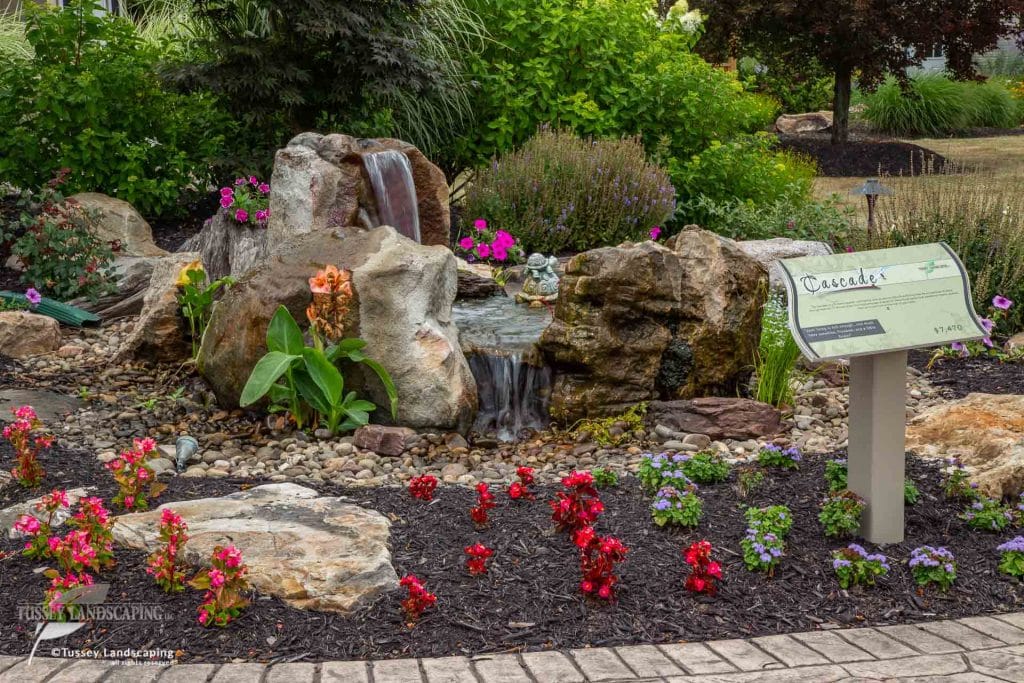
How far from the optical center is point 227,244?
25.8 feet

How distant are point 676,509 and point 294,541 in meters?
1.28

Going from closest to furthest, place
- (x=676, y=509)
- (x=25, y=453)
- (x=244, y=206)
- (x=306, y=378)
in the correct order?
1. (x=676, y=509)
2. (x=25, y=453)
3. (x=306, y=378)
4. (x=244, y=206)

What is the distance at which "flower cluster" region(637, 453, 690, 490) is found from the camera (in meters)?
A: 4.08

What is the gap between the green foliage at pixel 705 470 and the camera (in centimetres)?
428

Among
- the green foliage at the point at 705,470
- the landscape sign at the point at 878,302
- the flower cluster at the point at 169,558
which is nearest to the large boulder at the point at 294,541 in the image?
the flower cluster at the point at 169,558

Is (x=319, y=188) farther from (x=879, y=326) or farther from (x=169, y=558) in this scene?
(x=879, y=326)

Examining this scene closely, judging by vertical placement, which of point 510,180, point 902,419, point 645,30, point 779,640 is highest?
point 645,30

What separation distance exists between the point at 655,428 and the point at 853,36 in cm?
1113

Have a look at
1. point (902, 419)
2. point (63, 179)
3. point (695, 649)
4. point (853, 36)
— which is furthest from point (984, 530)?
point (853, 36)

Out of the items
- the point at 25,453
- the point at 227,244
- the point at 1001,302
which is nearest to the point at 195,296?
the point at 227,244

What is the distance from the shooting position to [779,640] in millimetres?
3172

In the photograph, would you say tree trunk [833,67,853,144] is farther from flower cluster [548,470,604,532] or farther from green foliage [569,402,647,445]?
flower cluster [548,470,604,532]

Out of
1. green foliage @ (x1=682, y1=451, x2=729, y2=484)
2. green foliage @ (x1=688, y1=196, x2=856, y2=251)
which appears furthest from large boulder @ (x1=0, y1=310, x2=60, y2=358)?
green foliage @ (x1=688, y1=196, x2=856, y2=251)

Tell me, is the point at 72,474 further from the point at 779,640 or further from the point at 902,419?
the point at 902,419
